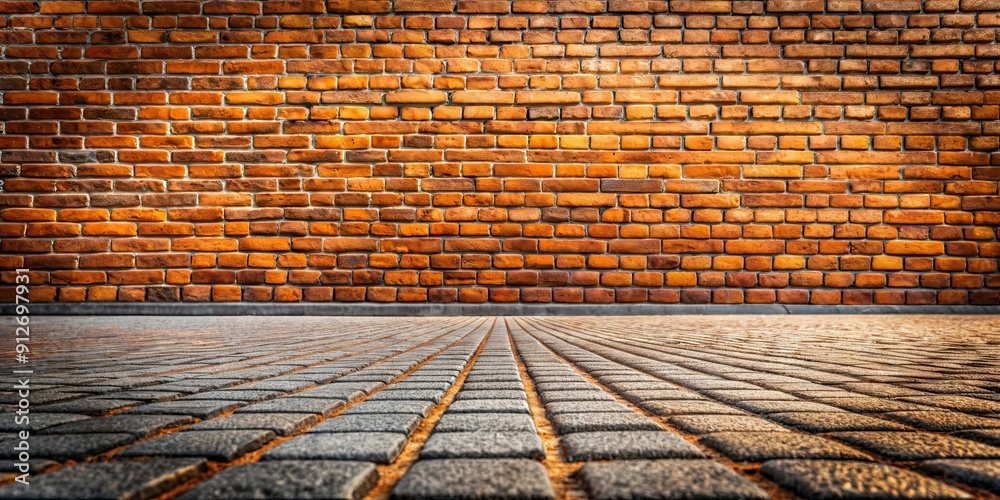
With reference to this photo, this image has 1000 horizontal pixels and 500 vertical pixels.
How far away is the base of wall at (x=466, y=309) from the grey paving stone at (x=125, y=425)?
367 centimetres

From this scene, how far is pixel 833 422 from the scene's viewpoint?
2.38 feet

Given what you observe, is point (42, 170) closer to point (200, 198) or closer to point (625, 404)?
point (200, 198)

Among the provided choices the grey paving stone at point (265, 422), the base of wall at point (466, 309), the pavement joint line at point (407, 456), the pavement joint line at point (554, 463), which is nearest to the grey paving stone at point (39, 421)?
the grey paving stone at point (265, 422)

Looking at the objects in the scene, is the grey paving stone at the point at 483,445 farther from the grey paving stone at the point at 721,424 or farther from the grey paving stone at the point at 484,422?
the grey paving stone at the point at 721,424

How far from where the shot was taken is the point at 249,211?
447cm

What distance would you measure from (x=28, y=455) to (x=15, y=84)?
5.58m

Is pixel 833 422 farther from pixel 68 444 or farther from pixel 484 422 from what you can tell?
pixel 68 444

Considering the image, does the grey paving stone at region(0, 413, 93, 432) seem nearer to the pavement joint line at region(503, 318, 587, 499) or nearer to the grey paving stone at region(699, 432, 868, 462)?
the pavement joint line at region(503, 318, 587, 499)

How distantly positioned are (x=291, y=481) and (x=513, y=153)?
163 inches

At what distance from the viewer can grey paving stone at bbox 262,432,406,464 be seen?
1.78 ft

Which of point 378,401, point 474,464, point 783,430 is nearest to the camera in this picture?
point 474,464

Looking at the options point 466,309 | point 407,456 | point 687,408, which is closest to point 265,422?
point 407,456

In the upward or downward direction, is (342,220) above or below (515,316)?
above

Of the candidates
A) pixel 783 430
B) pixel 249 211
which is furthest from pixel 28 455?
pixel 249 211
